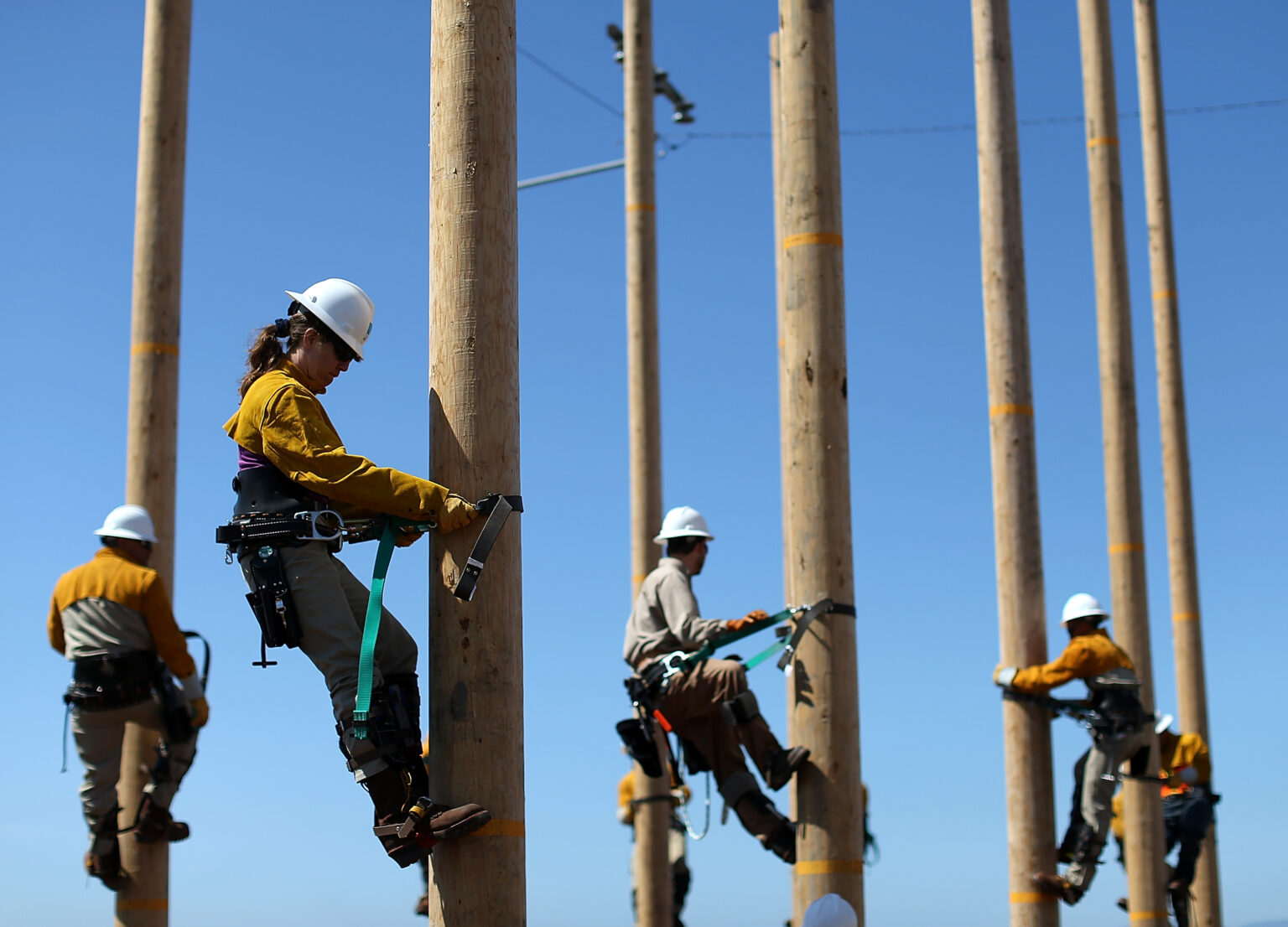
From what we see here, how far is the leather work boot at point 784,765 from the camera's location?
6215mm

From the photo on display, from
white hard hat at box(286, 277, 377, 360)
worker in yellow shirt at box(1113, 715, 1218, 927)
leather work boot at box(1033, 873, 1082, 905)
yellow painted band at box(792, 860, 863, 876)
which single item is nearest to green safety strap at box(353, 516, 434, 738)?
white hard hat at box(286, 277, 377, 360)

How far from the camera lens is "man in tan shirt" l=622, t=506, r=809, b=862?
23.7ft

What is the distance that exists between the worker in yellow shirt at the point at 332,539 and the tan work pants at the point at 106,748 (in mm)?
3697

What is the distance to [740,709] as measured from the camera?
723 cm

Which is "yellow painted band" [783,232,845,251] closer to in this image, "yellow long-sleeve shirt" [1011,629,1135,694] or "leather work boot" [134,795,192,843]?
"yellow long-sleeve shirt" [1011,629,1135,694]

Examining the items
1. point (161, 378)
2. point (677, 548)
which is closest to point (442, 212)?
point (677, 548)

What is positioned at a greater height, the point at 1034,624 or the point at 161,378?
the point at 161,378

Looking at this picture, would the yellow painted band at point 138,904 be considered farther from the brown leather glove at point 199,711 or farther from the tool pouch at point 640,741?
the tool pouch at point 640,741

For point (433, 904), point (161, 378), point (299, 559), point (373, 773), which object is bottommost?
point (433, 904)

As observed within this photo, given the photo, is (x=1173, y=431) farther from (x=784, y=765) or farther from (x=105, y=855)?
(x=105, y=855)

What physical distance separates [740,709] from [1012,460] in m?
2.61

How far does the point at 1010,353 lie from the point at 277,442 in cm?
585

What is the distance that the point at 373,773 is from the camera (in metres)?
4.06

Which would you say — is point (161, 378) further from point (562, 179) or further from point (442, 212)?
point (562, 179)
